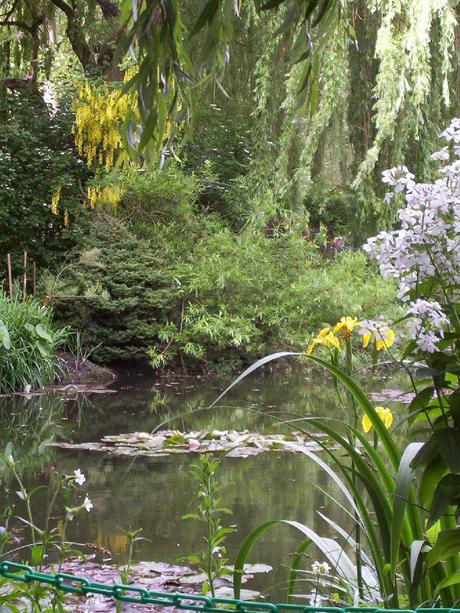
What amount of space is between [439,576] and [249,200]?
810cm

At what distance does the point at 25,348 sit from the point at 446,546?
20.2 ft

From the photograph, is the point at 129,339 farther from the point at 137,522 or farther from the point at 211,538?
the point at 211,538

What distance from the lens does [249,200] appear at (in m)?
9.99

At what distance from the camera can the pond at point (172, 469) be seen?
3.49 m

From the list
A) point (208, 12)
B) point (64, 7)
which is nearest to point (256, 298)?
point (64, 7)

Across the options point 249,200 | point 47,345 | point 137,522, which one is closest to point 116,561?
point 137,522

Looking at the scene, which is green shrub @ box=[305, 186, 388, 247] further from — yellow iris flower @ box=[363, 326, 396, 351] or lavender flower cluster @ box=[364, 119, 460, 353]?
lavender flower cluster @ box=[364, 119, 460, 353]

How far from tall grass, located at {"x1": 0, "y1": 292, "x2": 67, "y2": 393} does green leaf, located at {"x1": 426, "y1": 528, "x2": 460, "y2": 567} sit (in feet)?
19.1

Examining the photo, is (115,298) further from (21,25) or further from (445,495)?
(445,495)

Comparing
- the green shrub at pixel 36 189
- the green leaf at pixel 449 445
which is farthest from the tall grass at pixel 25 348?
the green leaf at pixel 449 445

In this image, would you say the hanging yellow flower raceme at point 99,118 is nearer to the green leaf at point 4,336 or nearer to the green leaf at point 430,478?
the green leaf at point 4,336

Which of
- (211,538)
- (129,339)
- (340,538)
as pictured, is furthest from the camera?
(129,339)

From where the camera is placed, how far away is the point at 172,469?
15.9ft

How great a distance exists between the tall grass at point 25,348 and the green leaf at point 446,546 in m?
5.82
